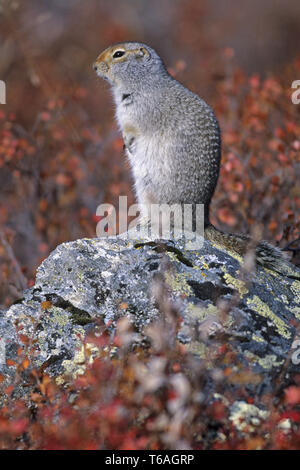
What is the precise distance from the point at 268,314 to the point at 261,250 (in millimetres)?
1002

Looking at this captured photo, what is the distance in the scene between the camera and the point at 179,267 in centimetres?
482

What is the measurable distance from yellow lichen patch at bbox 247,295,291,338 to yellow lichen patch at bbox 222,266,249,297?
3.1 inches

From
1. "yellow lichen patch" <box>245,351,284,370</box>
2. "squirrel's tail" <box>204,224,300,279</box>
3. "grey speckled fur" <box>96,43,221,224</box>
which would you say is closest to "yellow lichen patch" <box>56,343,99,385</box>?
"yellow lichen patch" <box>245,351,284,370</box>

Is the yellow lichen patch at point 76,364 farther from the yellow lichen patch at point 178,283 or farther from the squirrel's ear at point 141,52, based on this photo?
the squirrel's ear at point 141,52

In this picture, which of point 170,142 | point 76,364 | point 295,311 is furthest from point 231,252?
point 76,364

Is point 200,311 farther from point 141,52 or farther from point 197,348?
point 141,52

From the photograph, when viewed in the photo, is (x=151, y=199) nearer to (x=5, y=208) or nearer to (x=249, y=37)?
(x=5, y=208)

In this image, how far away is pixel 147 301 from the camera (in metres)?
4.54

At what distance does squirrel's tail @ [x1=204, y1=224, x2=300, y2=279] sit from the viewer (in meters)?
5.35

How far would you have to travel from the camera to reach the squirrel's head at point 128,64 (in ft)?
21.5

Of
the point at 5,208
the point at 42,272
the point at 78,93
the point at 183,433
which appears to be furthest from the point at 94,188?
the point at 183,433

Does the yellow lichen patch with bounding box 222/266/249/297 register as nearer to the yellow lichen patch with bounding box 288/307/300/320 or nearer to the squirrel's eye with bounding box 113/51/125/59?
the yellow lichen patch with bounding box 288/307/300/320

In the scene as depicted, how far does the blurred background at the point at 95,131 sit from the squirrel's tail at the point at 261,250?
0.78 meters
